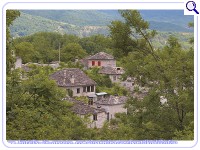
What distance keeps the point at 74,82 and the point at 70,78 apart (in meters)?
0.33

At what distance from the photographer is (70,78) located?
2245 centimetres

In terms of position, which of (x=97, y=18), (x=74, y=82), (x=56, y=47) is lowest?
(x=74, y=82)

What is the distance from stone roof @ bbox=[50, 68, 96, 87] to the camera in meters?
22.1

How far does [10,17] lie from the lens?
820 centimetres

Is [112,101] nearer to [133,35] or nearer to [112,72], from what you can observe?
[112,72]

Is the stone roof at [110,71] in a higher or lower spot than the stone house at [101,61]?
lower

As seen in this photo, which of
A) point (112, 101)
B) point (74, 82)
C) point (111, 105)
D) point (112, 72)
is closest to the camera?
point (111, 105)

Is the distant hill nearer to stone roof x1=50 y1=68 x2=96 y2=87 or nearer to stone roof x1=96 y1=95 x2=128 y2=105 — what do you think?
stone roof x1=50 y1=68 x2=96 y2=87

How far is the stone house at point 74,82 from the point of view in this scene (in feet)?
72.6

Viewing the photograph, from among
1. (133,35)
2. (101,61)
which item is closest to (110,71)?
(101,61)

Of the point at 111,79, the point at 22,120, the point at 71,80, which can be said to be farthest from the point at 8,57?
the point at 111,79

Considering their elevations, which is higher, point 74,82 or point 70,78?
point 70,78

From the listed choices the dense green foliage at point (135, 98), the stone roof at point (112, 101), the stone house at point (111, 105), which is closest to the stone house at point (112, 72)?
the stone roof at point (112, 101)

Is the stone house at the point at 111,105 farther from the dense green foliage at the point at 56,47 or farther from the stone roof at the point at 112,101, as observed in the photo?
the dense green foliage at the point at 56,47
